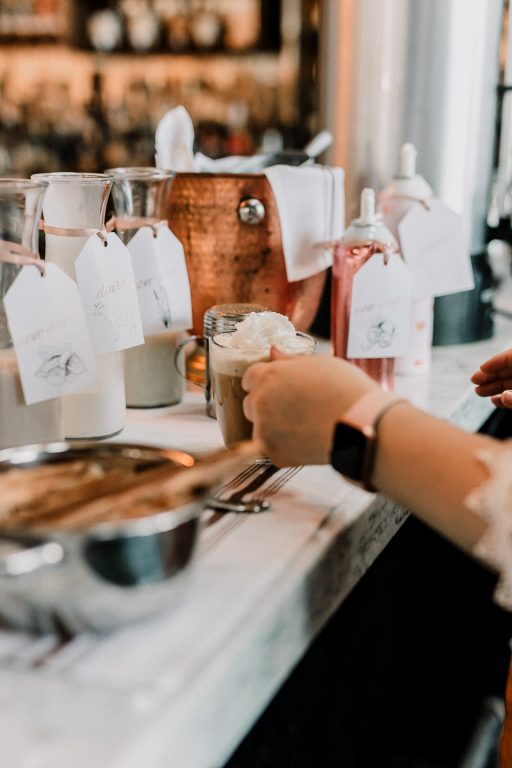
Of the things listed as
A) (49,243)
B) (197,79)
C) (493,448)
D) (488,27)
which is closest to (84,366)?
(49,243)

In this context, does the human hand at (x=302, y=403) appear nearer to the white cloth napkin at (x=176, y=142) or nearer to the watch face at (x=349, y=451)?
the watch face at (x=349, y=451)

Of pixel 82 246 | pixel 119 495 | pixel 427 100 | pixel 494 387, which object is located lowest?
pixel 494 387

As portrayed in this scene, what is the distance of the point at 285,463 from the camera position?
0.84 meters

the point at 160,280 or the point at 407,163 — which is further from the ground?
the point at 407,163

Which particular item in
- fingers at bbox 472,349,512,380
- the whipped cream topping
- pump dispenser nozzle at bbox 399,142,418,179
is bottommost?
fingers at bbox 472,349,512,380

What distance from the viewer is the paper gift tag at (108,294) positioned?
3.15 ft

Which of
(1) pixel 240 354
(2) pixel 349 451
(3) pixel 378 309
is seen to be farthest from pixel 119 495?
(3) pixel 378 309

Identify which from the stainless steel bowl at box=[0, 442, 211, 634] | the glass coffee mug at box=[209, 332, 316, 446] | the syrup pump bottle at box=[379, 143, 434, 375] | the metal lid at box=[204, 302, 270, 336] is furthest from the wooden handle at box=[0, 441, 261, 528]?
the syrup pump bottle at box=[379, 143, 434, 375]

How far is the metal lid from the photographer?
1.08m

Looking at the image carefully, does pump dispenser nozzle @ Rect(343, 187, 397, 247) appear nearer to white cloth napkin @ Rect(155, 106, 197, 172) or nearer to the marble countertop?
white cloth napkin @ Rect(155, 106, 197, 172)

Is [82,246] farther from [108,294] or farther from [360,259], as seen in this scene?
[360,259]

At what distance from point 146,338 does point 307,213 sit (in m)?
0.32

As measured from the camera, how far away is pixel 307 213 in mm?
1290

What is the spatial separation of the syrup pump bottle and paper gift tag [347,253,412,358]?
0.16 metres
